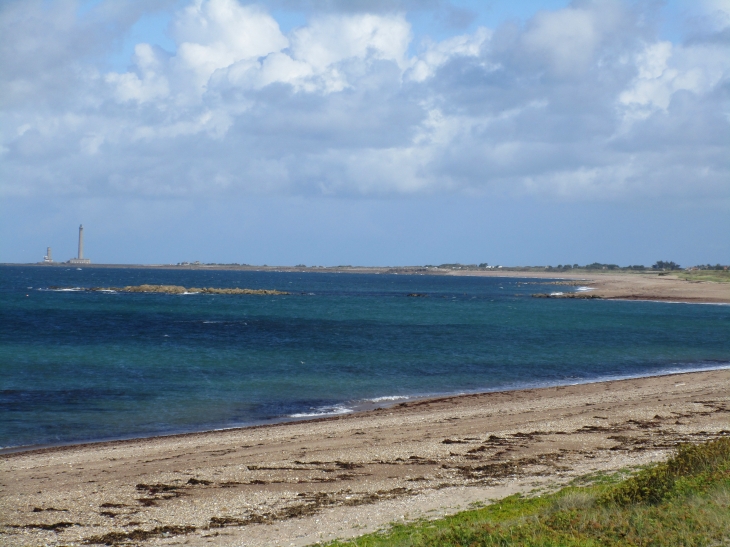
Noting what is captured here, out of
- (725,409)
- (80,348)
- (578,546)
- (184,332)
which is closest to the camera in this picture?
(578,546)

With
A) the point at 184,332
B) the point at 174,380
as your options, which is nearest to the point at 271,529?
the point at 174,380

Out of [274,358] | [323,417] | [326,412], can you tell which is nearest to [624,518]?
[323,417]

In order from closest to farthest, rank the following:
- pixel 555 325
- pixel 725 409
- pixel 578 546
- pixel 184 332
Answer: pixel 578 546
pixel 725 409
pixel 184 332
pixel 555 325

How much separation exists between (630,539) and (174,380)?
2466 centimetres

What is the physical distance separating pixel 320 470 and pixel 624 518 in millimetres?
7688

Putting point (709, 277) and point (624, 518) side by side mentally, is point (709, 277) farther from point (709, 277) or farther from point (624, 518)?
point (624, 518)

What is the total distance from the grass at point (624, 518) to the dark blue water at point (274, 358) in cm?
1354

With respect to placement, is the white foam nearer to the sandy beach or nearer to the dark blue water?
the dark blue water

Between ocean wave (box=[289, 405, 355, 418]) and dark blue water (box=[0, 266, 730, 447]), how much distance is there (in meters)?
0.10

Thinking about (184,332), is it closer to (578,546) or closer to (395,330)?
(395,330)

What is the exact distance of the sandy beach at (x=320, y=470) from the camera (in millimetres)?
10891

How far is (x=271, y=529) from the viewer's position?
1048 centimetres

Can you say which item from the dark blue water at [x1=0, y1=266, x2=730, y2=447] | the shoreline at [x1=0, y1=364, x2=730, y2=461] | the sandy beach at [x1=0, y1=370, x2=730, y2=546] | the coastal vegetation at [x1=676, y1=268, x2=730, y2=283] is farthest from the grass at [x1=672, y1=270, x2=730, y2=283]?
the sandy beach at [x1=0, y1=370, x2=730, y2=546]

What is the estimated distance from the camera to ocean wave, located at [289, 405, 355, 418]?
2295 cm
